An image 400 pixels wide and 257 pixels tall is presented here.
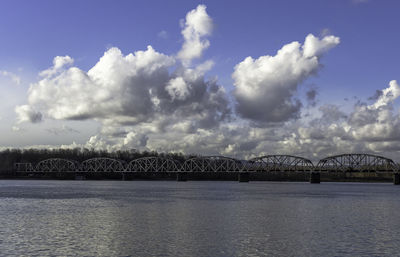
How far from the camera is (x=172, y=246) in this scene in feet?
101

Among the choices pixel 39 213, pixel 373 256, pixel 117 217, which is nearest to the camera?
pixel 373 256

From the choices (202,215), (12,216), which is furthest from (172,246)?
(12,216)

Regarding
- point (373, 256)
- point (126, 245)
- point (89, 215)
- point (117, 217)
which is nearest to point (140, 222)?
point (117, 217)

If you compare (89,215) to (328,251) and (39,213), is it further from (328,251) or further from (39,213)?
(328,251)

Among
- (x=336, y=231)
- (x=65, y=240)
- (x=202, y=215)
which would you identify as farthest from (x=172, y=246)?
(x=202, y=215)

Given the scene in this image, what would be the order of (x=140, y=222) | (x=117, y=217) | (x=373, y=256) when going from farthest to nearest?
1. (x=117, y=217)
2. (x=140, y=222)
3. (x=373, y=256)

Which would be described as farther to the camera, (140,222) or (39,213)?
(39,213)

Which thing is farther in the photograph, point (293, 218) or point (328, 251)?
point (293, 218)

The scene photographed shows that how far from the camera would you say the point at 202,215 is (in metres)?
50.9

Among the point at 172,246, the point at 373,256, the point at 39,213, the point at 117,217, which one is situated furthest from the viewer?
the point at 39,213

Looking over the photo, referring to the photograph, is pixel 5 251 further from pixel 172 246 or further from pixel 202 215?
pixel 202 215

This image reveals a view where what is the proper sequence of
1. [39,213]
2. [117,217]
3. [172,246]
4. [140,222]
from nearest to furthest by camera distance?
[172,246] < [140,222] < [117,217] < [39,213]

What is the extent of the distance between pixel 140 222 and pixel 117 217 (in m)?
5.28

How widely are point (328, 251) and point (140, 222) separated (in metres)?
20.4
